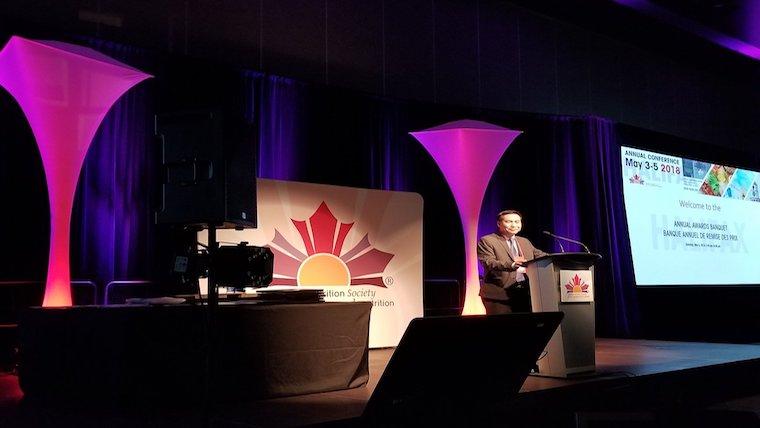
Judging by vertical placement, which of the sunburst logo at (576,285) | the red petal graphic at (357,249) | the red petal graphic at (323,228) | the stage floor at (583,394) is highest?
the red petal graphic at (323,228)

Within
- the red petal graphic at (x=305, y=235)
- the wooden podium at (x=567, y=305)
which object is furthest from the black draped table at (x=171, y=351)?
the red petal graphic at (x=305, y=235)

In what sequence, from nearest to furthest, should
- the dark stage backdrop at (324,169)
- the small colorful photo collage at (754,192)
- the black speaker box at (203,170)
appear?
1. the black speaker box at (203,170)
2. the dark stage backdrop at (324,169)
3. the small colorful photo collage at (754,192)

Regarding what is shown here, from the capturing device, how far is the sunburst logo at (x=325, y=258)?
518 cm

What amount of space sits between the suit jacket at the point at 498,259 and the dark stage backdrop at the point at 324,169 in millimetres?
1667

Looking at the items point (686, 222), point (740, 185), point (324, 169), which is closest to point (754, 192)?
point (740, 185)

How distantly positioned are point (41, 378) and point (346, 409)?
4.24 ft

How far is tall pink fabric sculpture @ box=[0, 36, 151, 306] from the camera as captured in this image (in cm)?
370

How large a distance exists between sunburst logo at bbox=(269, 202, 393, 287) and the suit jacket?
1103mm

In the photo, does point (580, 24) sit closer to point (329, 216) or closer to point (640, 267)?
point (640, 267)

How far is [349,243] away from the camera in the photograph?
18.2 feet

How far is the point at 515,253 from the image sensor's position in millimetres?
4766

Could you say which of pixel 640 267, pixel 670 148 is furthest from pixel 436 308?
pixel 670 148

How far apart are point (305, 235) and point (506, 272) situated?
155 centimetres

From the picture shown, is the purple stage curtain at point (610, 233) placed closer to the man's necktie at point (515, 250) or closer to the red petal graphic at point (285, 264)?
the man's necktie at point (515, 250)
